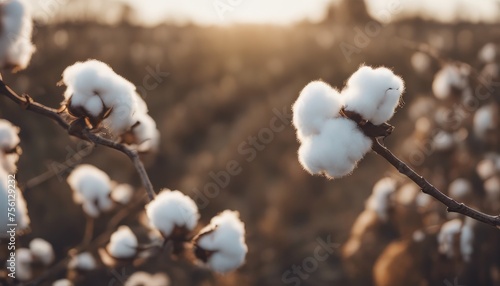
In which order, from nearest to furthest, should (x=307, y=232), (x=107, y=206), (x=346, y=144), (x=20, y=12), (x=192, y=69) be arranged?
(x=346, y=144), (x=20, y=12), (x=107, y=206), (x=307, y=232), (x=192, y=69)

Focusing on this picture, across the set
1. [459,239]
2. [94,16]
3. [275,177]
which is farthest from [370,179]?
[94,16]

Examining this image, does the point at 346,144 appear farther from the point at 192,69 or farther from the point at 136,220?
the point at 192,69

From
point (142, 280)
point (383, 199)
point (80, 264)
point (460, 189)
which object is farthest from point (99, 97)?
point (460, 189)

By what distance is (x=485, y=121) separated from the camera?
2549 millimetres

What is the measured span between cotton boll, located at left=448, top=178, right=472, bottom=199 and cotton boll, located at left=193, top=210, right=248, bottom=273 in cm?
169

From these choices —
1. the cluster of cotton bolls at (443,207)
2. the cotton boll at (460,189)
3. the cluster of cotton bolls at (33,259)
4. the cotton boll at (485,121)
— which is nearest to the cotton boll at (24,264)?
the cluster of cotton bolls at (33,259)

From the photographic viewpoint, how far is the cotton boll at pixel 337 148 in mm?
608

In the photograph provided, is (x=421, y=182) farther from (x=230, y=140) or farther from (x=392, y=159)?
(x=230, y=140)

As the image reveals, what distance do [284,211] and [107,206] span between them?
93.3 inches

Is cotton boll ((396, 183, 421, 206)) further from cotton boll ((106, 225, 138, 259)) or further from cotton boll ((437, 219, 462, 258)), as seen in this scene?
cotton boll ((106, 225, 138, 259))

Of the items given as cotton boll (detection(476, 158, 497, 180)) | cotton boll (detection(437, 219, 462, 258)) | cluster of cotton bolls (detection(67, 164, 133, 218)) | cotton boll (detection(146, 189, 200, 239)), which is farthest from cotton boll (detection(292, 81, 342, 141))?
cotton boll (detection(476, 158, 497, 180))

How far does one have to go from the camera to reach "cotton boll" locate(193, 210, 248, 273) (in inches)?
32.1

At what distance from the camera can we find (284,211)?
3.60 meters

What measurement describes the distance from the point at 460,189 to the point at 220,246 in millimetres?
1736
